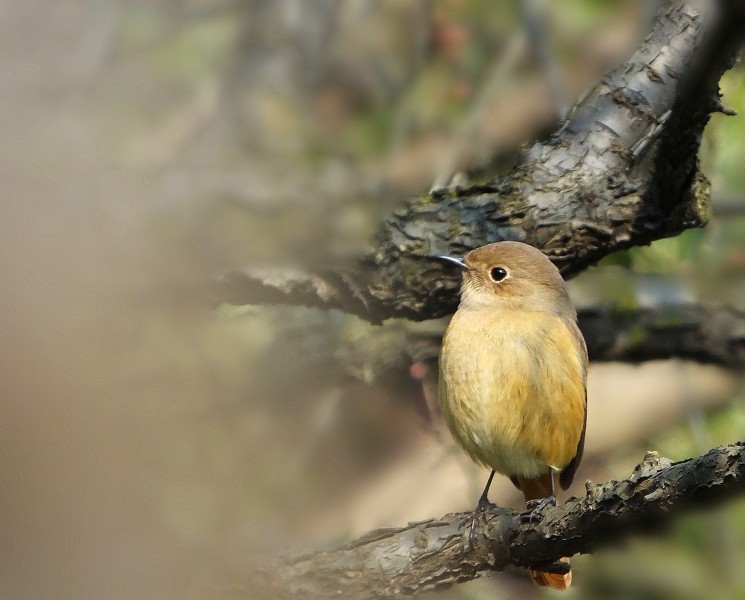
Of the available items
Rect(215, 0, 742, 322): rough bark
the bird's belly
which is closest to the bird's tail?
the bird's belly

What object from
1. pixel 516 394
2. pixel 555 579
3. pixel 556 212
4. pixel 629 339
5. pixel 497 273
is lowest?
pixel 555 579

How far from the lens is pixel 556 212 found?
4.62m

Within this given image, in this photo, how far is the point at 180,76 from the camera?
659 centimetres

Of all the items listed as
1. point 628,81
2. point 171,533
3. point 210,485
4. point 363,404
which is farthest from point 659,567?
point 171,533

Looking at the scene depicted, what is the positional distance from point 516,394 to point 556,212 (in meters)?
0.92

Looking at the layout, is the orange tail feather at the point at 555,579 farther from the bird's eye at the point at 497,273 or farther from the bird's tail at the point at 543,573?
the bird's eye at the point at 497,273

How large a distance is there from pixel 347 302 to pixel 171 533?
3.77 m

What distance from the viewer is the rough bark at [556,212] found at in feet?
14.8

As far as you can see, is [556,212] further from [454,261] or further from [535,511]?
[535,511]

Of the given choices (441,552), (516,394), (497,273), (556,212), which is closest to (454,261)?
(497,273)

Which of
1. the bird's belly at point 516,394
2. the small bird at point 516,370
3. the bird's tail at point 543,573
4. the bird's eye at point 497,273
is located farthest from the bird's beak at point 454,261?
the bird's tail at point 543,573

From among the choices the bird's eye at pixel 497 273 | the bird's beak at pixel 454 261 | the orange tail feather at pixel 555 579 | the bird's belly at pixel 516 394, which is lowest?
the orange tail feather at pixel 555 579

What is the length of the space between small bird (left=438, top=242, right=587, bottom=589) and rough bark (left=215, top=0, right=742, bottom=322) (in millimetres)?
188

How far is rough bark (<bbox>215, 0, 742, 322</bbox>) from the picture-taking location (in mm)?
4504
